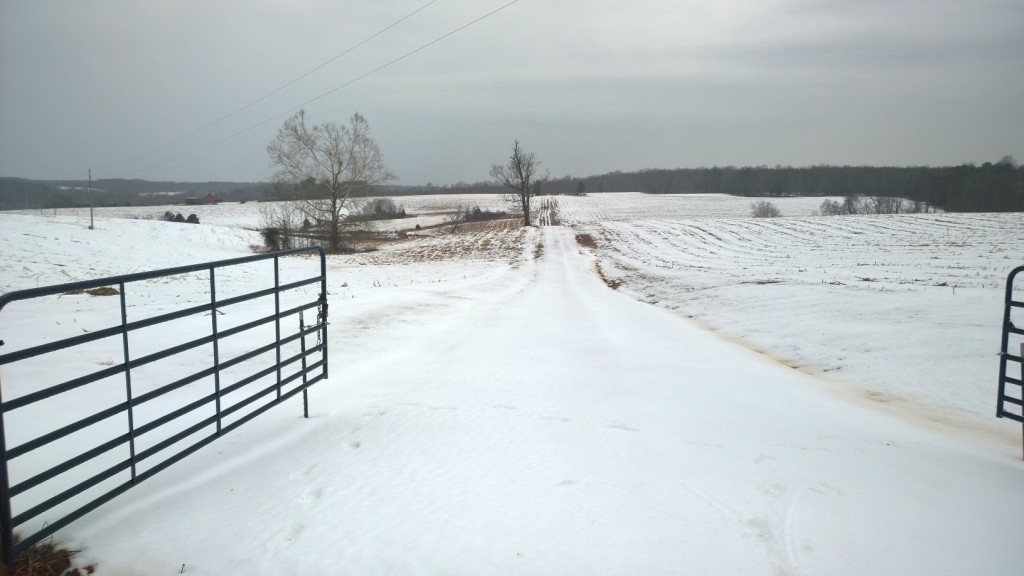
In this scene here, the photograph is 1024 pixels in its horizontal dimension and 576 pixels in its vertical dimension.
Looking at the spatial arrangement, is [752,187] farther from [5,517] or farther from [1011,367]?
[5,517]

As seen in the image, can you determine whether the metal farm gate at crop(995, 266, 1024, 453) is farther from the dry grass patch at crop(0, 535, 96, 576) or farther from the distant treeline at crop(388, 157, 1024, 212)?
the distant treeline at crop(388, 157, 1024, 212)

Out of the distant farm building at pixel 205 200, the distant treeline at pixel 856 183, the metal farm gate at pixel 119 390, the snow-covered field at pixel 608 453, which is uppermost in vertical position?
the distant treeline at pixel 856 183

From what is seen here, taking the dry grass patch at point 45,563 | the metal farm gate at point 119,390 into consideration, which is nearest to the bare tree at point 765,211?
the metal farm gate at point 119,390

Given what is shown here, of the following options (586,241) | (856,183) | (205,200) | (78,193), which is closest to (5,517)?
(586,241)

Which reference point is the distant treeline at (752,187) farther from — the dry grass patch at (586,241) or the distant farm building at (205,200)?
the dry grass patch at (586,241)

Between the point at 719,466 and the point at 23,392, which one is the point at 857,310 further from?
the point at 23,392

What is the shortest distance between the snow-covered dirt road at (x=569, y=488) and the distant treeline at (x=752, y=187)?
47.0 meters

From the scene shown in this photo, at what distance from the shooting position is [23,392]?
655 centimetres

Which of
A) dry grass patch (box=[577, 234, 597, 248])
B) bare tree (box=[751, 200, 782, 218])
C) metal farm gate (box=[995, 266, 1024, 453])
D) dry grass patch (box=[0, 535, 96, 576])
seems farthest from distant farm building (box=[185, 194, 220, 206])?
metal farm gate (box=[995, 266, 1024, 453])

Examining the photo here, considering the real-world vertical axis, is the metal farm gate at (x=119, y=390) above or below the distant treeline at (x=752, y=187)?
below

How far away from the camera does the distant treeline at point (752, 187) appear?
6456 centimetres

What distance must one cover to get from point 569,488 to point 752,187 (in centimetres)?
15068

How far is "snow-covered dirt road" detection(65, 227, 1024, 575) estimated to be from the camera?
3.74 m

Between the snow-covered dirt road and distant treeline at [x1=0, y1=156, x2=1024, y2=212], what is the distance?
154ft
